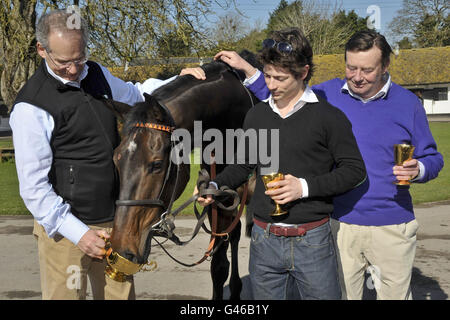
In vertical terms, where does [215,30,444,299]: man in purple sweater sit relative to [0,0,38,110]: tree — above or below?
below

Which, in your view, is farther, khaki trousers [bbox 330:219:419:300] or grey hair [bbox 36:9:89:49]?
khaki trousers [bbox 330:219:419:300]

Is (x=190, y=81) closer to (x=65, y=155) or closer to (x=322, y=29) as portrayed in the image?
(x=65, y=155)

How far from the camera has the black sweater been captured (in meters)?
2.29

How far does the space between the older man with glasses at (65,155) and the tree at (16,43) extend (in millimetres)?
10232

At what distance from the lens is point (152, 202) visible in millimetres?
2631

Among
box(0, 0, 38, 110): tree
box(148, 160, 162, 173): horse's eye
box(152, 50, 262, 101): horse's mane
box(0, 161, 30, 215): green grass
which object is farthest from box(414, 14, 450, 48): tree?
box(148, 160, 162, 173): horse's eye

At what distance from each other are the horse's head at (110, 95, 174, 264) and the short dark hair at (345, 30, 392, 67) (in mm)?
1217

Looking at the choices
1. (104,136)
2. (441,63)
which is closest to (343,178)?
(104,136)

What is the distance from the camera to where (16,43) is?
12211 mm

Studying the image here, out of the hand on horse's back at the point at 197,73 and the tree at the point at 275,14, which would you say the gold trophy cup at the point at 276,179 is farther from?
the tree at the point at 275,14

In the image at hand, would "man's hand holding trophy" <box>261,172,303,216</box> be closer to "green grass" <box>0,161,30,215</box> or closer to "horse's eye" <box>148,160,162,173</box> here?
"horse's eye" <box>148,160,162,173</box>

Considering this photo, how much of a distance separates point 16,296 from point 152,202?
2851 mm

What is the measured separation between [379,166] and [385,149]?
11cm

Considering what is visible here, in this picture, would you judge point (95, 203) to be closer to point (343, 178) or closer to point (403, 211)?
point (343, 178)
